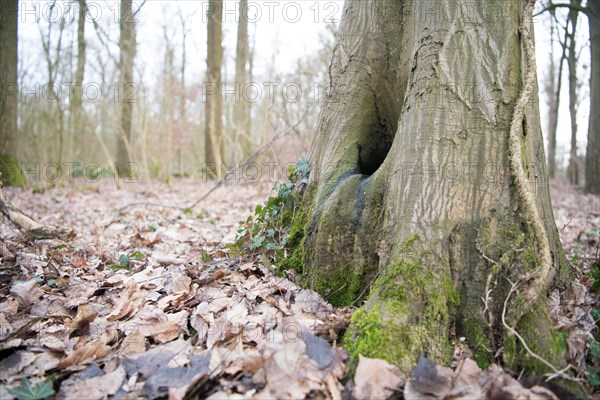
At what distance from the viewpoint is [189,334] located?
1959mm

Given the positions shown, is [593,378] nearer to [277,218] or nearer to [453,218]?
[453,218]

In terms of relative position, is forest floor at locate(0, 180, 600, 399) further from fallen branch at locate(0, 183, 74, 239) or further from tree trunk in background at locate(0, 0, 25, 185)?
tree trunk in background at locate(0, 0, 25, 185)

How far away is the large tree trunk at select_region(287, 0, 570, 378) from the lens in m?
1.73

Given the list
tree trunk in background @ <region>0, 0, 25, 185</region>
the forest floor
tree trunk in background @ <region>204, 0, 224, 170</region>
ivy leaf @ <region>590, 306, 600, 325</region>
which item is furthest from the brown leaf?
tree trunk in background @ <region>204, 0, 224, 170</region>

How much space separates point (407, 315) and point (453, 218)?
21.7 inches

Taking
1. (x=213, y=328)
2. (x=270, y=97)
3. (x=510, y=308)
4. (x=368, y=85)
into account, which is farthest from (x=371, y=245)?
(x=270, y=97)

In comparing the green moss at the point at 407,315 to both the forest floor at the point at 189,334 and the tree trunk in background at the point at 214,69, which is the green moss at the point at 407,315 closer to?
the forest floor at the point at 189,334

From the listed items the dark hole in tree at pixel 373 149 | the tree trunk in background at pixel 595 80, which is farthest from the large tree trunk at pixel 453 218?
the tree trunk in background at pixel 595 80

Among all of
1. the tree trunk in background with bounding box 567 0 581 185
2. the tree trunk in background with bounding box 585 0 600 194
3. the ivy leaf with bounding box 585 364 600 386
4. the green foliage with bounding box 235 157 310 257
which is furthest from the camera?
the tree trunk in background with bounding box 567 0 581 185

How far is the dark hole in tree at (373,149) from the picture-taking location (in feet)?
8.92

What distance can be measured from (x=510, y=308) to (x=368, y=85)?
171 cm

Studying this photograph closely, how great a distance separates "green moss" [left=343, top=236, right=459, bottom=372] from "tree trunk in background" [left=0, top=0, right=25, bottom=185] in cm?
974

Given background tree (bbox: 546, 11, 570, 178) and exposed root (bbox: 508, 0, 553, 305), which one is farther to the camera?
background tree (bbox: 546, 11, 570, 178)

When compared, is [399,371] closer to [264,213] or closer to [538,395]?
[538,395]
